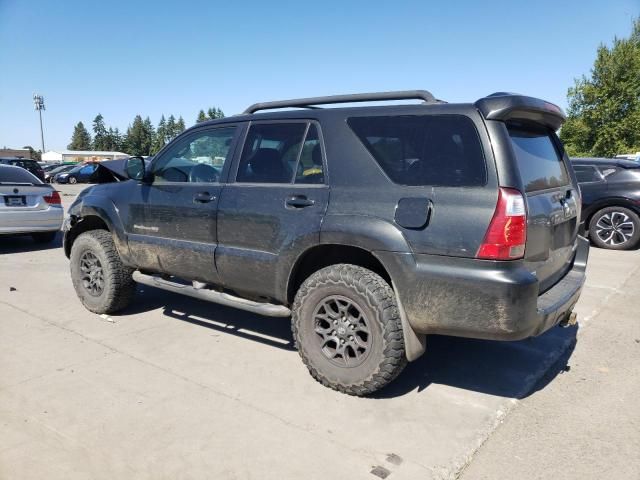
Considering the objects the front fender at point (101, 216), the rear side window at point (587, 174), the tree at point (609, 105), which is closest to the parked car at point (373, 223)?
the front fender at point (101, 216)

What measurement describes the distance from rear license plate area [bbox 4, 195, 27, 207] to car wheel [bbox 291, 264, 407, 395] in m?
6.94

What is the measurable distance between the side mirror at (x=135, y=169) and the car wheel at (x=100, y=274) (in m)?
0.78

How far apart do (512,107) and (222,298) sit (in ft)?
8.14

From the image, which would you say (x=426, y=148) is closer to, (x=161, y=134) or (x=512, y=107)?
(x=512, y=107)

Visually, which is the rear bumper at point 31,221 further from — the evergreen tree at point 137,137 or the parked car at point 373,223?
the evergreen tree at point 137,137

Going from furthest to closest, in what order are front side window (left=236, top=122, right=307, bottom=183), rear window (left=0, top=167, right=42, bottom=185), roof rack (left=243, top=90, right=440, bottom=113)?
rear window (left=0, top=167, right=42, bottom=185)
front side window (left=236, top=122, right=307, bottom=183)
roof rack (left=243, top=90, right=440, bottom=113)

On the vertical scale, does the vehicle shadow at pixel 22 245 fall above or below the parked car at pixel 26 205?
below

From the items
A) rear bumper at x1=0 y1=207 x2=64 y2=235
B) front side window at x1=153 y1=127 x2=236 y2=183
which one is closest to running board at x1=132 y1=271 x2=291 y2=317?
front side window at x1=153 y1=127 x2=236 y2=183

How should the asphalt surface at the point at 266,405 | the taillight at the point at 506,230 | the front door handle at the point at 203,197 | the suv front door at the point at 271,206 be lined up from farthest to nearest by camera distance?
the front door handle at the point at 203,197 < the suv front door at the point at 271,206 < the taillight at the point at 506,230 < the asphalt surface at the point at 266,405

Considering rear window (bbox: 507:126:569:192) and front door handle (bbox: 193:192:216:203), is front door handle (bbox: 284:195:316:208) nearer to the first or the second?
front door handle (bbox: 193:192:216:203)

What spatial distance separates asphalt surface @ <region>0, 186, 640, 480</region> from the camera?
8.45 ft

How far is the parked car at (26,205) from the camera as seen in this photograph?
8148 mm

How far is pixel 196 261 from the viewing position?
4047 millimetres

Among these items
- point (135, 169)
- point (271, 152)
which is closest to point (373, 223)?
point (271, 152)
